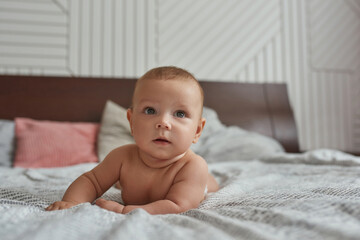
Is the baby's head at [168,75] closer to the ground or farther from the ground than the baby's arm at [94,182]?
farther from the ground

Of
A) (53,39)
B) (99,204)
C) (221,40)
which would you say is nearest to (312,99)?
(221,40)

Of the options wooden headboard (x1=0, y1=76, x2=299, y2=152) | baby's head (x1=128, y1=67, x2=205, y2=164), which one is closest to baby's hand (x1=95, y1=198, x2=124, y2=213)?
baby's head (x1=128, y1=67, x2=205, y2=164)

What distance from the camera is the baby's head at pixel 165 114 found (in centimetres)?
76

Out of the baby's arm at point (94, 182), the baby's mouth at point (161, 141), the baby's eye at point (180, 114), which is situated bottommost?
the baby's arm at point (94, 182)

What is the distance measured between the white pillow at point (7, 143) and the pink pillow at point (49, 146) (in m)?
0.04

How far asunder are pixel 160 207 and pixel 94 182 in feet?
0.71

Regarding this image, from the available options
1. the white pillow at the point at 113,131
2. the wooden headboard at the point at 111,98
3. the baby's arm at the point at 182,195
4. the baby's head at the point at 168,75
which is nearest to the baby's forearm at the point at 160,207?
the baby's arm at the point at 182,195

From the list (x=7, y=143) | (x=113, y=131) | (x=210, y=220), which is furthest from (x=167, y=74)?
(x=7, y=143)

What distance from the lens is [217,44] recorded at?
8.41 feet

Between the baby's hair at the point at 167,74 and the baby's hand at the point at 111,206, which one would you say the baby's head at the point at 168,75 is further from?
the baby's hand at the point at 111,206

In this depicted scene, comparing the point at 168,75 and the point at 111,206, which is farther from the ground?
the point at 168,75

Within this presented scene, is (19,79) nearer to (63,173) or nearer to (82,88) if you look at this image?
(82,88)

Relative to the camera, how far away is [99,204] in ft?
2.31

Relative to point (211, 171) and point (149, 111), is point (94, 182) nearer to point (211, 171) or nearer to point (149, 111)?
point (149, 111)
